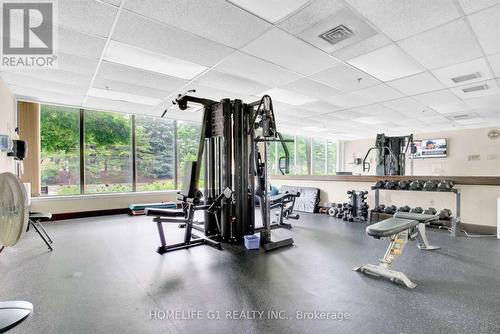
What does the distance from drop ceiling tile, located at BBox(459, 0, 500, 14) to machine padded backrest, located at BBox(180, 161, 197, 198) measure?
3.55m

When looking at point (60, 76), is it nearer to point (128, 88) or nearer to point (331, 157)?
point (128, 88)

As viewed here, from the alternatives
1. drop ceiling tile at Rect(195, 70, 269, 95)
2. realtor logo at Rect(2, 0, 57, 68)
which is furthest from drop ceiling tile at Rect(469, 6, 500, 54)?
realtor logo at Rect(2, 0, 57, 68)

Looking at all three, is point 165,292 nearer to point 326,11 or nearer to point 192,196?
point 192,196

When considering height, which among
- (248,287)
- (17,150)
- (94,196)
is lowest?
(248,287)

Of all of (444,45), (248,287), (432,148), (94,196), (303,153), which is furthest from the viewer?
(303,153)

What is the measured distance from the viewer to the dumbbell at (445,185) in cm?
426

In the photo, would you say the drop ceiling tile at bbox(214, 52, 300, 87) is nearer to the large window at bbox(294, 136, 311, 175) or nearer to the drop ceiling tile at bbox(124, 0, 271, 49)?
the drop ceiling tile at bbox(124, 0, 271, 49)

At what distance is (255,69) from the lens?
4.01 m

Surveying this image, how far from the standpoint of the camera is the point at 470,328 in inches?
68.3

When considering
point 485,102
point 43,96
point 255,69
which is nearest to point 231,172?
point 255,69

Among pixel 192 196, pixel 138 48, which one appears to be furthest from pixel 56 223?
pixel 138 48

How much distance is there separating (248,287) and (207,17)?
9.14 feet

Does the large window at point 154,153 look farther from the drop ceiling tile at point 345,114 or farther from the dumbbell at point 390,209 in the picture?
the dumbbell at point 390,209

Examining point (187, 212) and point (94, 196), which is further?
point (94, 196)
